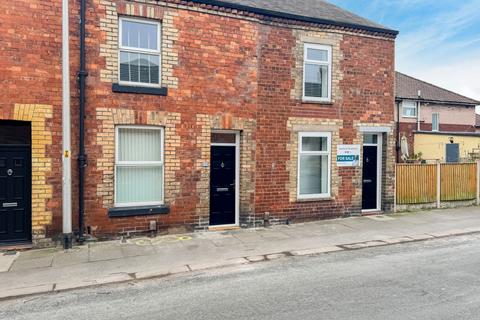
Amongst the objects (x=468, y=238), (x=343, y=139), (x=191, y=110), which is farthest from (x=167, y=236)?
(x=468, y=238)

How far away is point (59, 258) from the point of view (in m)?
7.33

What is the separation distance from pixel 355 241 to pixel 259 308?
14.7 ft

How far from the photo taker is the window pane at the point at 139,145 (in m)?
8.85

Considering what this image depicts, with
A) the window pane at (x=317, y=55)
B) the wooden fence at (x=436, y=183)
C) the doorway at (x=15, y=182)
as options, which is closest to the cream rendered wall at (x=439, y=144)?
the wooden fence at (x=436, y=183)

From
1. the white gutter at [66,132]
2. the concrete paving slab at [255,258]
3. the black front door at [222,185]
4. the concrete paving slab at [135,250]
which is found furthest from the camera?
the black front door at [222,185]

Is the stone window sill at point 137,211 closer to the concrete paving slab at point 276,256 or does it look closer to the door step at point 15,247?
the door step at point 15,247

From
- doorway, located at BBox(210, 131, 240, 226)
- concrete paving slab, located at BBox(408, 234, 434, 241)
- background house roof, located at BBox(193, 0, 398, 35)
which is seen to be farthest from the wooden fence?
doorway, located at BBox(210, 131, 240, 226)

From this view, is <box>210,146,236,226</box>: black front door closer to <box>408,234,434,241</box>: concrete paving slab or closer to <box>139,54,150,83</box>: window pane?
<box>139,54,150,83</box>: window pane

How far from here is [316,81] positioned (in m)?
11.2

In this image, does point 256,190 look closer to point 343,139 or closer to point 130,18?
point 343,139

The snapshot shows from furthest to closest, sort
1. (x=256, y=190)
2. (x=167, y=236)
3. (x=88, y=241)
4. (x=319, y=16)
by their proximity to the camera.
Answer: (x=319, y=16) < (x=256, y=190) < (x=167, y=236) < (x=88, y=241)

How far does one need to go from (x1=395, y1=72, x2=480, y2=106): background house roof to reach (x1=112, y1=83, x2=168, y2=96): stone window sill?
74.2 feet

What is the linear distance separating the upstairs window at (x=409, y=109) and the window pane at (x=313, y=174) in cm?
1877

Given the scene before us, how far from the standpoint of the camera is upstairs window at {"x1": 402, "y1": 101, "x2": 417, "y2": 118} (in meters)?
27.1
